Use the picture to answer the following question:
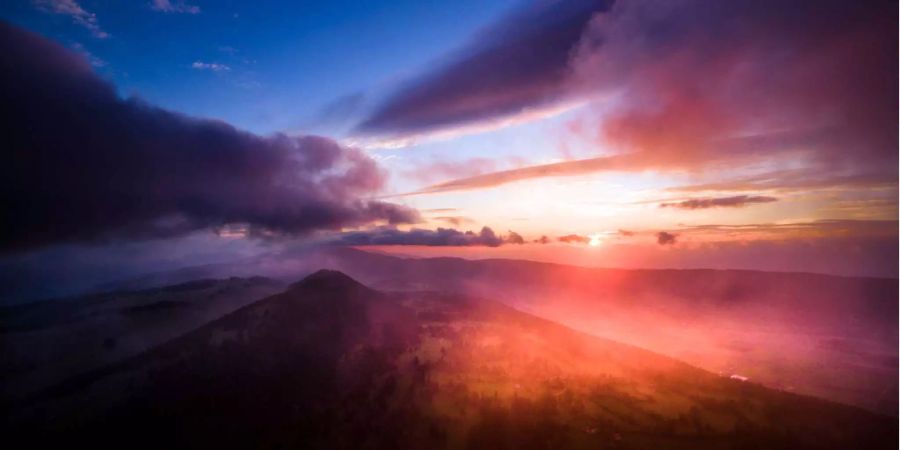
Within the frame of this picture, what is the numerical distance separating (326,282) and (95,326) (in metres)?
65.4

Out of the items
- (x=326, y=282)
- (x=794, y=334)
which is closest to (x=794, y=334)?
(x=794, y=334)

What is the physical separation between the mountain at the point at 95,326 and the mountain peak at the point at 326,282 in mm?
33418

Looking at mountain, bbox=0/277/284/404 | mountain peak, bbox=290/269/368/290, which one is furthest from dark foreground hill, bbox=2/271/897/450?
mountain, bbox=0/277/284/404

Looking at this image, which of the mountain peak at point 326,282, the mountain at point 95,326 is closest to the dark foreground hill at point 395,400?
the mountain peak at point 326,282

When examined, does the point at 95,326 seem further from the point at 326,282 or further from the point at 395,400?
the point at 395,400

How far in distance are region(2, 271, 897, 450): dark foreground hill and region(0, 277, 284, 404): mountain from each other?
66.7 feet

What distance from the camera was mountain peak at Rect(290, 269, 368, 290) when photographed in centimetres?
8906

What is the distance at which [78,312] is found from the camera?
13050cm

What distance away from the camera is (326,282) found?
3580 inches

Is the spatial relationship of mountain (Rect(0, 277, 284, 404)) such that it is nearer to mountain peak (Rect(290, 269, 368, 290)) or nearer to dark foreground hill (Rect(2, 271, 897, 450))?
dark foreground hill (Rect(2, 271, 897, 450))

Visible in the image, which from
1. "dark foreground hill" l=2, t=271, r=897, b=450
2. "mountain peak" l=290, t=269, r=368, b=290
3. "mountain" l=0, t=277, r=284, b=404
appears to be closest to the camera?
"dark foreground hill" l=2, t=271, r=897, b=450

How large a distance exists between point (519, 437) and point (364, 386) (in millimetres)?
22605

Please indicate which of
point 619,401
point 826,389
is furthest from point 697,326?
point 619,401

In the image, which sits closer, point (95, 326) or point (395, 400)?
point (395, 400)
